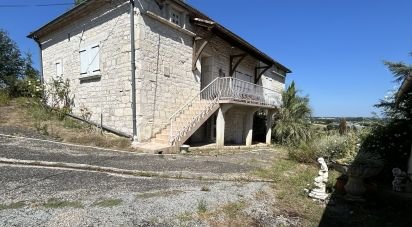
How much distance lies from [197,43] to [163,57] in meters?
2.14

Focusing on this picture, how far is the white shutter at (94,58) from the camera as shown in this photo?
408 inches

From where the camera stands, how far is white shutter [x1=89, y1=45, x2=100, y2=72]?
10352mm

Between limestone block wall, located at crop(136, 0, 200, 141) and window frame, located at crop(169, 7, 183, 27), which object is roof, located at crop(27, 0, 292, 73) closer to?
window frame, located at crop(169, 7, 183, 27)

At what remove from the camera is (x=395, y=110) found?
7.56 metres

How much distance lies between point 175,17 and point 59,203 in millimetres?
8476

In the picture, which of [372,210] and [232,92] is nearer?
[372,210]

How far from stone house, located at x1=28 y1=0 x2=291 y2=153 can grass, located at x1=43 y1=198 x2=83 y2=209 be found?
4.72 metres

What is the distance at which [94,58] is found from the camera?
34.4ft

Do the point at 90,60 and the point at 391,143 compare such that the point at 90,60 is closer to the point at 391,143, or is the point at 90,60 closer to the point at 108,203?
the point at 108,203

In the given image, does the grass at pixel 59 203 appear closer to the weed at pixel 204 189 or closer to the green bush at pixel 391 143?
the weed at pixel 204 189

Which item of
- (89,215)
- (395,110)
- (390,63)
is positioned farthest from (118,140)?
(390,63)

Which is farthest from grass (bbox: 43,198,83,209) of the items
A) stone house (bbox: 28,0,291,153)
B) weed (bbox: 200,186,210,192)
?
stone house (bbox: 28,0,291,153)

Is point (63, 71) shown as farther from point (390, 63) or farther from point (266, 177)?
point (390, 63)

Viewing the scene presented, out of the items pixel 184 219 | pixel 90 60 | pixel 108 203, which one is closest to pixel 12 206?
pixel 108 203
